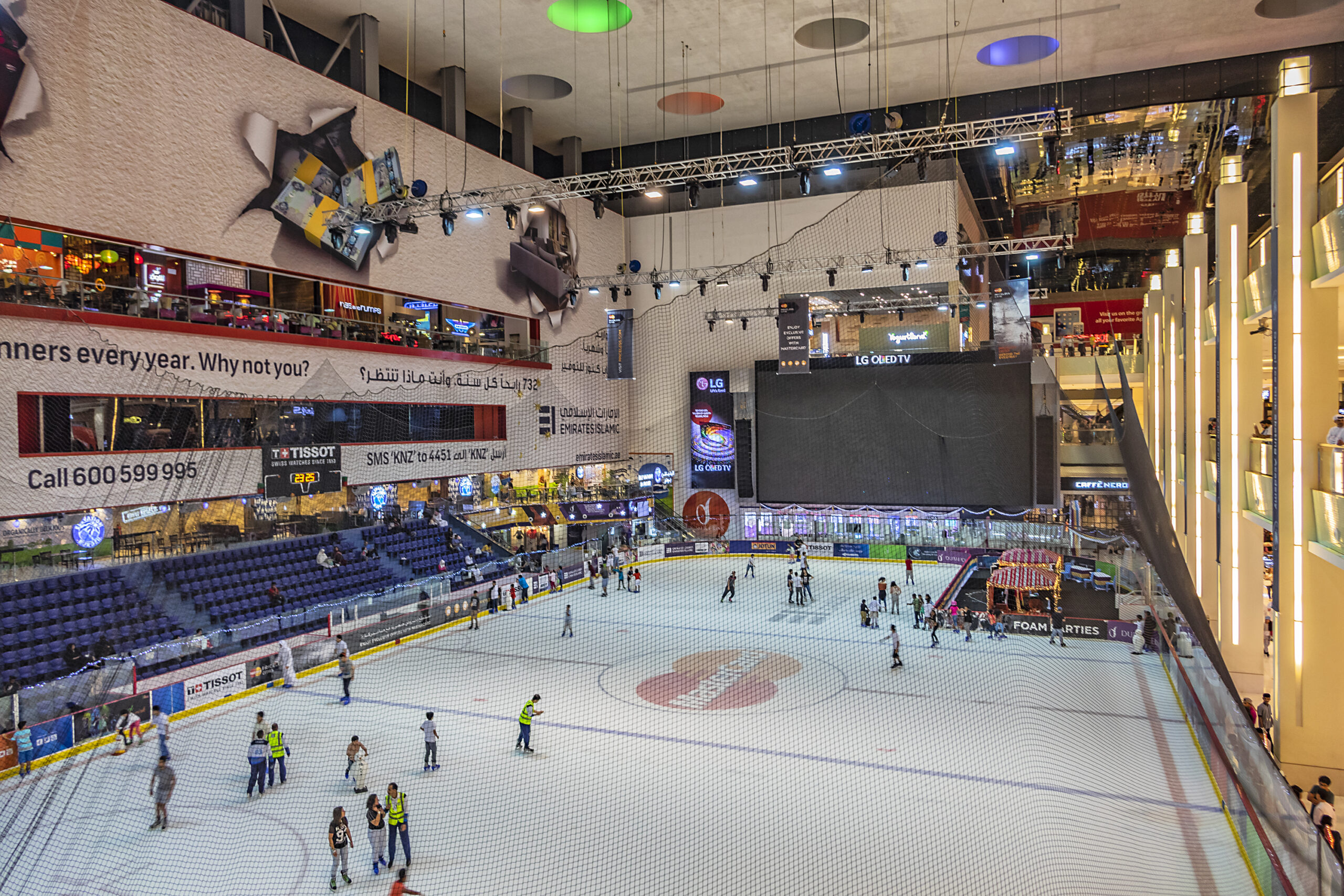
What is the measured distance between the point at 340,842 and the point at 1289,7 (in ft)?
80.6

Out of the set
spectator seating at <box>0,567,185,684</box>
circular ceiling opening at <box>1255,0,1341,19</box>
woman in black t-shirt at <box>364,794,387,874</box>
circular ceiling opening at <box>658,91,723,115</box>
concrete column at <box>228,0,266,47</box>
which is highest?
circular ceiling opening at <box>658,91,723,115</box>

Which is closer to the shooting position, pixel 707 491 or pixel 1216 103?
pixel 1216 103

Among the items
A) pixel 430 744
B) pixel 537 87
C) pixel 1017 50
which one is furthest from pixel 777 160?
pixel 430 744

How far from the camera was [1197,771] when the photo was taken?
10547mm

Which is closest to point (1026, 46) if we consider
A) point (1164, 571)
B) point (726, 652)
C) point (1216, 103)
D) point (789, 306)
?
point (1216, 103)

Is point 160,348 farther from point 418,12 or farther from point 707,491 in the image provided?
point 707,491

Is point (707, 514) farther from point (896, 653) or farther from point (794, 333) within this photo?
point (896, 653)

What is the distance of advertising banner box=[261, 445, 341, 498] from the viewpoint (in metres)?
13.1

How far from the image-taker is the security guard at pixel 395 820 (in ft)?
26.8

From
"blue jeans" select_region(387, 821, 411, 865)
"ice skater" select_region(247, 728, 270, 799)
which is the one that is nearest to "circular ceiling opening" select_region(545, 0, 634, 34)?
"ice skater" select_region(247, 728, 270, 799)

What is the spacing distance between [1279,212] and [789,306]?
469 inches

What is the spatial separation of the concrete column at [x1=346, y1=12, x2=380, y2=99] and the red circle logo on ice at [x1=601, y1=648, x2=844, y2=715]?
14850 mm

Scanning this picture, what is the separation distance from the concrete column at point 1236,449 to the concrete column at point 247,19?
61.3ft

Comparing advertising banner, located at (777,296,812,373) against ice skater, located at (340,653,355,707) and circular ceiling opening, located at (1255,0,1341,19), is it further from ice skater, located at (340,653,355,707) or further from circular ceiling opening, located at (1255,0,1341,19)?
ice skater, located at (340,653,355,707)
